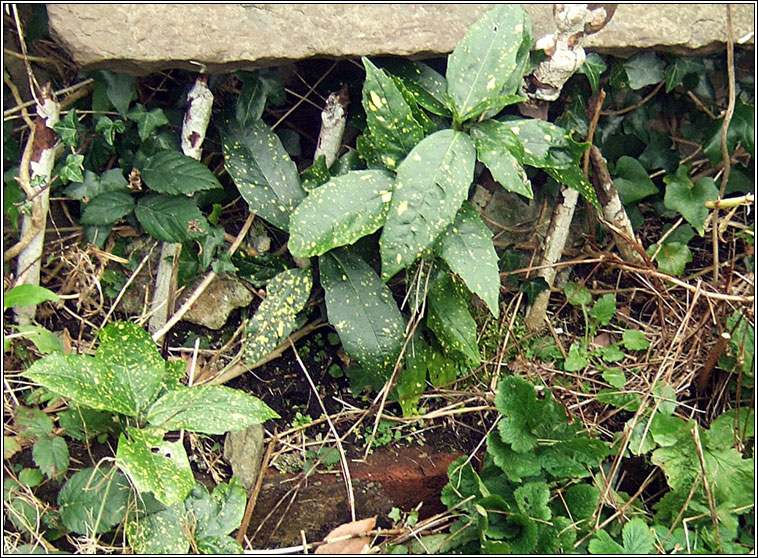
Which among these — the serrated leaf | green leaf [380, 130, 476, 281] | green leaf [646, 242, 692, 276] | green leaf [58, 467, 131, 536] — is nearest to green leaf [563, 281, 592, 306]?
green leaf [646, 242, 692, 276]

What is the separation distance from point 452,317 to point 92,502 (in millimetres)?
949

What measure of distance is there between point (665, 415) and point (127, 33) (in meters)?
1.59

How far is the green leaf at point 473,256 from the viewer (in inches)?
61.2

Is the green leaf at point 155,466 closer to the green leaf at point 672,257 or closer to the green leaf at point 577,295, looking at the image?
the green leaf at point 577,295

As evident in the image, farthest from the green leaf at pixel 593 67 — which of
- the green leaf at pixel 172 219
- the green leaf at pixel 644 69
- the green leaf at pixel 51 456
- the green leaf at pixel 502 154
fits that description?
the green leaf at pixel 51 456

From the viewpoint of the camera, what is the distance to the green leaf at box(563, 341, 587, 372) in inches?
74.0

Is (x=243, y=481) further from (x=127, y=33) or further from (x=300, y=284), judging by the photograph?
(x=127, y=33)

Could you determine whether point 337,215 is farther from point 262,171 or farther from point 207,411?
point 207,411

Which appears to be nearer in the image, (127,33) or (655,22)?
(127,33)

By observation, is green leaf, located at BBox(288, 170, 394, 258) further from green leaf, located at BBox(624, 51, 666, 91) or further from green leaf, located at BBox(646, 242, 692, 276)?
green leaf, located at BBox(646, 242, 692, 276)

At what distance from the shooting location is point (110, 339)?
1588 millimetres

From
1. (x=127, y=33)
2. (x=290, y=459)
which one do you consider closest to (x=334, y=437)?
(x=290, y=459)

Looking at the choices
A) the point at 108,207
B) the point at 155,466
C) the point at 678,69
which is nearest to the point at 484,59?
the point at 678,69

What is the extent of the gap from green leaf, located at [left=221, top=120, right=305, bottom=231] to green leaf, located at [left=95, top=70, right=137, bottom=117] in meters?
0.24
